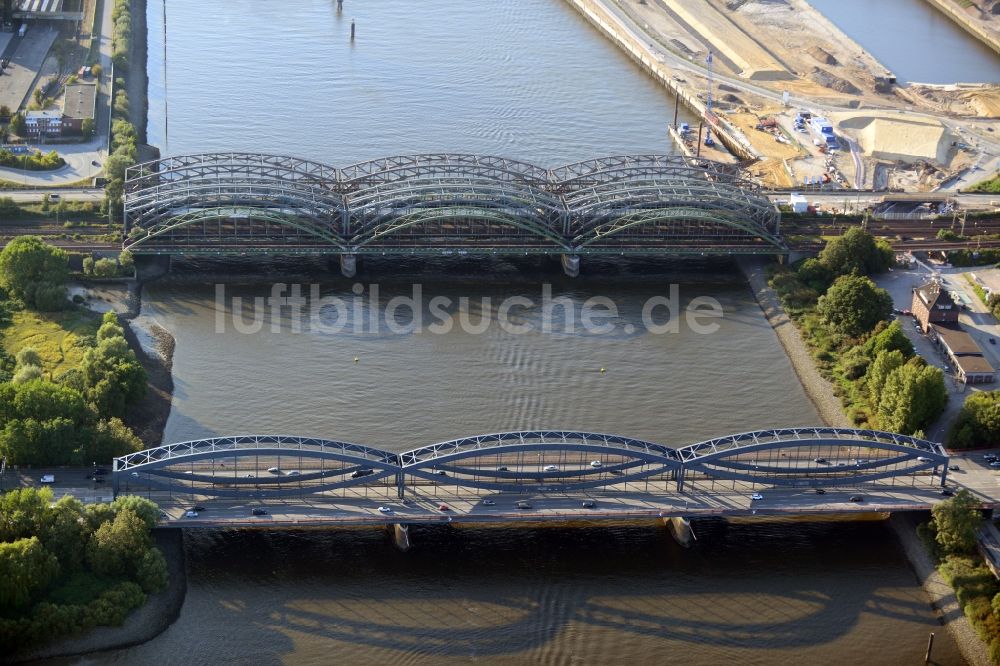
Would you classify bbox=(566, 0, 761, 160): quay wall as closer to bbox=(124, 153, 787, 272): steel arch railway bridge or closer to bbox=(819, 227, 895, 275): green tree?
bbox=(124, 153, 787, 272): steel arch railway bridge

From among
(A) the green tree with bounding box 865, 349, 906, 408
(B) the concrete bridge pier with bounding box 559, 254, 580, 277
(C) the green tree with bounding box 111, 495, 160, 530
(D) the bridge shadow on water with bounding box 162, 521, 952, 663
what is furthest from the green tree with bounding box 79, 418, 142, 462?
(A) the green tree with bounding box 865, 349, 906, 408

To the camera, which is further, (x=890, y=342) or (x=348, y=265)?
(x=348, y=265)

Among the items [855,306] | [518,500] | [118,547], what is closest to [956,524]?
[518,500]

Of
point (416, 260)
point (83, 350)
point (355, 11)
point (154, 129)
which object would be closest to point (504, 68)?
point (355, 11)

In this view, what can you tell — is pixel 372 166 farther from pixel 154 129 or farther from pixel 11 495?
pixel 11 495

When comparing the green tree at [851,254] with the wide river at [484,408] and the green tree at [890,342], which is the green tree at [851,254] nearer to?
the wide river at [484,408]

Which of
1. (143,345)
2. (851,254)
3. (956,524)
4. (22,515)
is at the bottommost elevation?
(143,345)

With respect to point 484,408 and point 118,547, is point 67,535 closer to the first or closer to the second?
point 118,547
